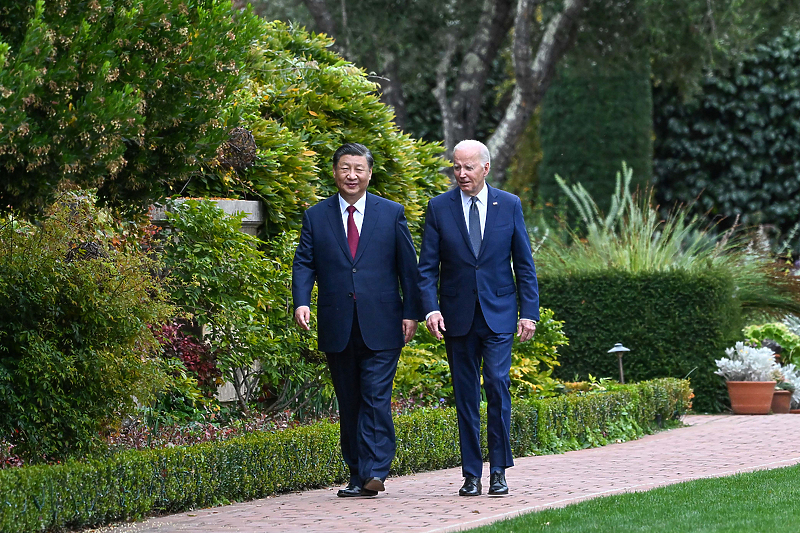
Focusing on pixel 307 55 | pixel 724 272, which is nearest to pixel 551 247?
pixel 724 272

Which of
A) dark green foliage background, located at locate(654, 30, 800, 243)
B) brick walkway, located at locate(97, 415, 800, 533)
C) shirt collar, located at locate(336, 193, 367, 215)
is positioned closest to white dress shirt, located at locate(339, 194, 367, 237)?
shirt collar, located at locate(336, 193, 367, 215)

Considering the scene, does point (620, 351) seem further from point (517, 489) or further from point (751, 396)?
point (517, 489)

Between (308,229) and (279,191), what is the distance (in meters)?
2.46

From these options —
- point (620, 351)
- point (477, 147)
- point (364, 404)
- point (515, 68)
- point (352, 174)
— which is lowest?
point (364, 404)

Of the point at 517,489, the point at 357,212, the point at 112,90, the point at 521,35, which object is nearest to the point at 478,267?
the point at 357,212

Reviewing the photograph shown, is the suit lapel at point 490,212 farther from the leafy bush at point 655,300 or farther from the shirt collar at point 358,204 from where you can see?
the leafy bush at point 655,300

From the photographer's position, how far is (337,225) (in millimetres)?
5914

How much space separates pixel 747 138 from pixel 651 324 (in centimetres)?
1339

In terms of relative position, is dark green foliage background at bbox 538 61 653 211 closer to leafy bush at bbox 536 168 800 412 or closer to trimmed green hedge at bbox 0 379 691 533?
leafy bush at bbox 536 168 800 412

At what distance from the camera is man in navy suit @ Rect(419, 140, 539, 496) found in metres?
5.76

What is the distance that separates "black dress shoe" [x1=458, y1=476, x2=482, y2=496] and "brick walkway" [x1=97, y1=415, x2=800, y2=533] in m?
0.06

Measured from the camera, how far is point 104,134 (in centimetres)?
399

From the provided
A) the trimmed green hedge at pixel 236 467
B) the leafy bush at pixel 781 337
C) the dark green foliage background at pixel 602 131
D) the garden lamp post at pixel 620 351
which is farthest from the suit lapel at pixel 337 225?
the dark green foliage background at pixel 602 131

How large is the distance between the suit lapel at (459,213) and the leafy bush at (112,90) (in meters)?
1.65
